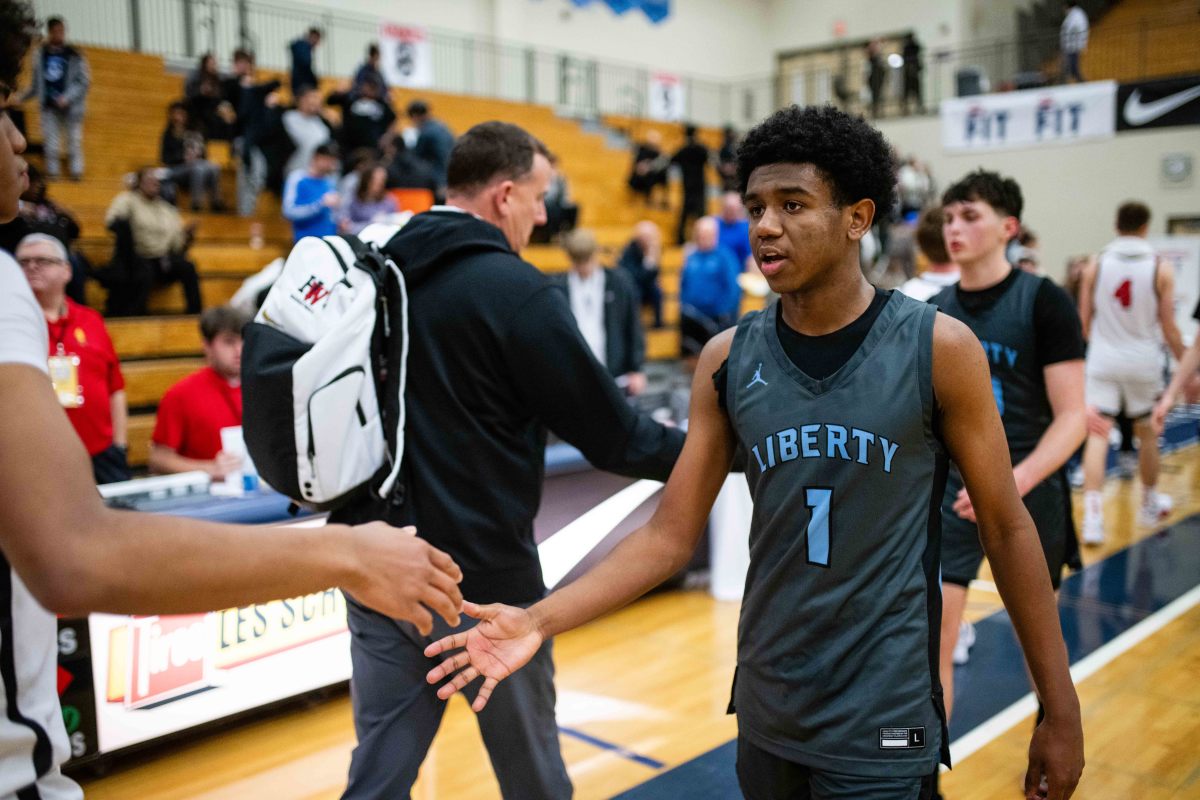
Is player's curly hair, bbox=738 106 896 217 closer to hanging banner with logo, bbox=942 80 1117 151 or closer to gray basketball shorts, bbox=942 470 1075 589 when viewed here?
gray basketball shorts, bbox=942 470 1075 589

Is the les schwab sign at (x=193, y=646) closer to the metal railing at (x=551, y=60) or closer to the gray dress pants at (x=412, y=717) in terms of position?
the gray dress pants at (x=412, y=717)

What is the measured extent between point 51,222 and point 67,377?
2.42 m

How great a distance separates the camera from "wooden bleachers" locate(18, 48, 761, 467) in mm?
8094

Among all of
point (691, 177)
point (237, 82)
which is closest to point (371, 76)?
point (237, 82)

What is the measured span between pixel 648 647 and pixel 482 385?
300 cm

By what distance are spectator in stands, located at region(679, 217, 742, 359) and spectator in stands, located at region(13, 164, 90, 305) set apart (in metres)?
5.21

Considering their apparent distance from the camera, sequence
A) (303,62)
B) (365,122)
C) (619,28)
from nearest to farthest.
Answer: (365,122) → (303,62) → (619,28)

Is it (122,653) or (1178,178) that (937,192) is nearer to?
(1178,178)

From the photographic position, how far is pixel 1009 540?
183 cm

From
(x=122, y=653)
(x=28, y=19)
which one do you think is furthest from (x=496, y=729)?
(x=122, y=653)

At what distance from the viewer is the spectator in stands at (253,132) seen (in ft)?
34.3

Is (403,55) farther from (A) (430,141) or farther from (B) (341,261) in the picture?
(B) (341,261)

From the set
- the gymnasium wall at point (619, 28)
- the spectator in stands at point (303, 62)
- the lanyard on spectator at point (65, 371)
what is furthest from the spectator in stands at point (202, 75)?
the lanyard on spectator at point (65, 371)

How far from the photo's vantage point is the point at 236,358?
15.1ft
